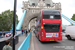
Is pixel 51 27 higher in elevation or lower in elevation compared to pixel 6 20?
lower

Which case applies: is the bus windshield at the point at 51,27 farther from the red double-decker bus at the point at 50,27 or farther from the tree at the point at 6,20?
the tree at the point at 6,20

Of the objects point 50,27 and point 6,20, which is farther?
point 6,20

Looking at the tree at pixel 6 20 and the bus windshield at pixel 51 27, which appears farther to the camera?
the tree at pixel 6 20

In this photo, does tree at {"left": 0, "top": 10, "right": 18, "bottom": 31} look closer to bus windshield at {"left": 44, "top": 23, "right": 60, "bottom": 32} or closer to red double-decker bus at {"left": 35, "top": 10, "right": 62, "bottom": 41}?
red double-decker bus at {"left": 35, "top": 10, "right": 62, "bottom": 41}

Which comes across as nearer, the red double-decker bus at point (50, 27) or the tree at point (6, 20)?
the red double-decker bus at point (50, 27)

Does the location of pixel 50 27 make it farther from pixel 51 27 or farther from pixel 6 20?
pixel 6 20

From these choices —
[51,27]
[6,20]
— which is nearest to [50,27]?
[51,27]

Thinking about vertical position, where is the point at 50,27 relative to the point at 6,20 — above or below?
below

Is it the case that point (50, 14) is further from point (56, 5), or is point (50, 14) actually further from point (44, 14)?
point (56, 5)

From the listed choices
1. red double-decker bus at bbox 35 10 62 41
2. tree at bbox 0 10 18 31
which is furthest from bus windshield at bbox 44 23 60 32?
tree at bbox 0 10 18 31

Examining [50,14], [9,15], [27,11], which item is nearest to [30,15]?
[27,11]

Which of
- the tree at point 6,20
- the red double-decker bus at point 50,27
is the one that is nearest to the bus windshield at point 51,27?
the red double-decker bus at point 50,27

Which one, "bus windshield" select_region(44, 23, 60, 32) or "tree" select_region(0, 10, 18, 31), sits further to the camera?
"tree" select_region(0, 10, 18, 31)

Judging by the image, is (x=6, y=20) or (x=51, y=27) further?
(x=6, y=20)
